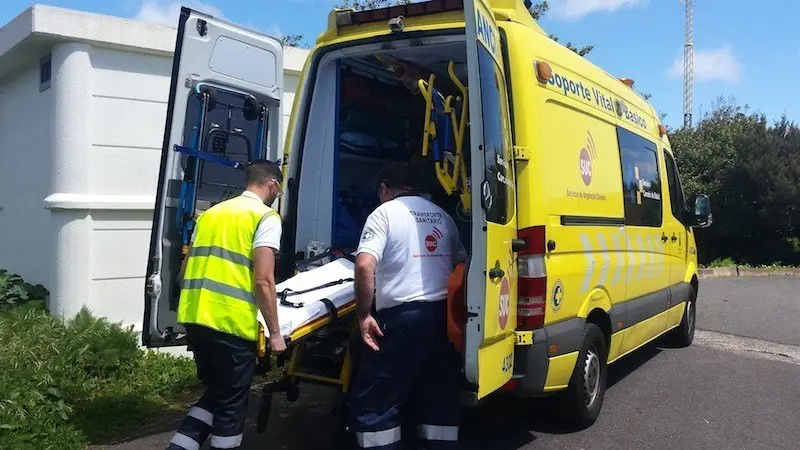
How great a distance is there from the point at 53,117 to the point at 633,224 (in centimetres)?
517

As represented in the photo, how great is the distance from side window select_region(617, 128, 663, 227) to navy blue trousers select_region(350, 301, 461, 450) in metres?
2.24

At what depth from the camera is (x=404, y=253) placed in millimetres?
3496

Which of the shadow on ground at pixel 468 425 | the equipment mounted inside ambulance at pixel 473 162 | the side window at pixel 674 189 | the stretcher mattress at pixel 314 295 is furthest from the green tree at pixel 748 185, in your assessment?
the stretcher mattress at pixel 314 295

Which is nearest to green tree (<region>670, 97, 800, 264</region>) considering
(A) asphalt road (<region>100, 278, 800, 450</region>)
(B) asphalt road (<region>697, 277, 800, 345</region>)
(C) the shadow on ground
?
(B) asphalt road (<region>697, 277, 800, 345</region>)

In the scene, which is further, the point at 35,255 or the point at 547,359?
the point at 35,255

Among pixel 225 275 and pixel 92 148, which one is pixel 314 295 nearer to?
pixel 225 275

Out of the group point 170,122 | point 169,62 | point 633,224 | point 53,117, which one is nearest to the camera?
point 170,122

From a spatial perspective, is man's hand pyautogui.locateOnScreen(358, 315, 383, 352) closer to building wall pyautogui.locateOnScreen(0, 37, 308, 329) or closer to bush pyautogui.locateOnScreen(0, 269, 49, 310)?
building wall pyautogui.locateOnScreen(0, 37, 308, 329)

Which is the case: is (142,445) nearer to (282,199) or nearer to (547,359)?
(282,199)

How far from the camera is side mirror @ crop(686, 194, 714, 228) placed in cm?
655

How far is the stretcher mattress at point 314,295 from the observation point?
367 centimetres

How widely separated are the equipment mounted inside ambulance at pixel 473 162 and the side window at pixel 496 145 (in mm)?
15

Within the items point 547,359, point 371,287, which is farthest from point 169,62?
point 547,359

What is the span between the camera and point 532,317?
385 centimetres
